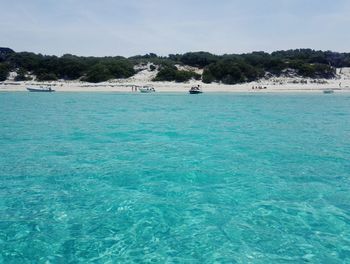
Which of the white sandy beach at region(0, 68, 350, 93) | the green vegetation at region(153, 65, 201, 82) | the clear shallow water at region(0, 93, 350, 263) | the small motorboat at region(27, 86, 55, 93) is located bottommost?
the clear shallow water at region(0, 93, 350, 263)

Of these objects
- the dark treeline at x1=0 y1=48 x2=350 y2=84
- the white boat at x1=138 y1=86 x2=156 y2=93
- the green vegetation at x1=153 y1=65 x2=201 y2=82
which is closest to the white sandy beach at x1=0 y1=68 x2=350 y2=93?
the green vegetation at x1=153 y1=65 x2=201 y2=82

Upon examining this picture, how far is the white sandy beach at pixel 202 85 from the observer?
55.0 m

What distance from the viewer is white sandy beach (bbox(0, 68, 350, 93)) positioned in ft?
181

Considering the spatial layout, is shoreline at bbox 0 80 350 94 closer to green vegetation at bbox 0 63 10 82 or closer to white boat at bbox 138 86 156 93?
white boat at bbox 138 86 156 93

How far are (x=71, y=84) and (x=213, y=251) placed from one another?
56.0 meters

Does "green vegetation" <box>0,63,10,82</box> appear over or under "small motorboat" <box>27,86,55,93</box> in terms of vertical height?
over

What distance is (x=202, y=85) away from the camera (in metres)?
57.8

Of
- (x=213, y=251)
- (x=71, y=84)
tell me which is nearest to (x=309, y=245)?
(x=213, y=251)

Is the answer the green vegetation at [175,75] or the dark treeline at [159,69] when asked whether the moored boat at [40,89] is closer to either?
the dark treeline at [159,69]

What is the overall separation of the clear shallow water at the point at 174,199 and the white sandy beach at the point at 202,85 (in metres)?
40.8

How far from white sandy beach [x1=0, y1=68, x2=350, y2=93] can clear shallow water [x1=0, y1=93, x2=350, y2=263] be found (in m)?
40.8

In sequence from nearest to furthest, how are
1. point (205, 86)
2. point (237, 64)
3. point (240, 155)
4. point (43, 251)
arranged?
point (43, 251) < point (240, 155) < point (205, 86) < point (237, 64)

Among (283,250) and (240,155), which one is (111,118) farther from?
(283,250)

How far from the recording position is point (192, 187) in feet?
28.6
